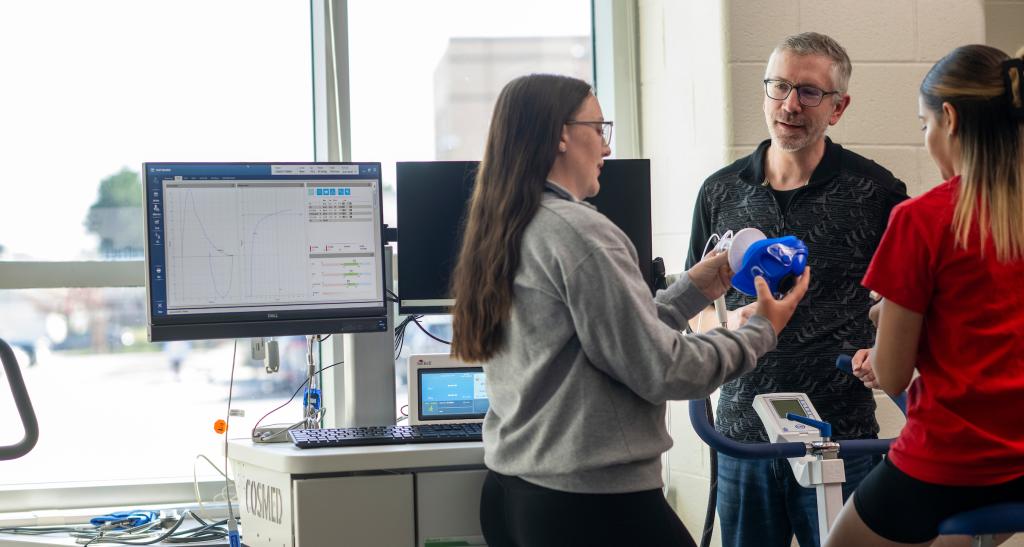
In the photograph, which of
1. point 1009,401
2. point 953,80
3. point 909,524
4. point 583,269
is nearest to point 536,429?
point 583,269

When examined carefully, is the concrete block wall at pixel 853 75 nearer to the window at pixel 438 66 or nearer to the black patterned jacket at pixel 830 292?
the black patterned jacket at pixel 830 292

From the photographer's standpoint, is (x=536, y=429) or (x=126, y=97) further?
(x=126, y=97)

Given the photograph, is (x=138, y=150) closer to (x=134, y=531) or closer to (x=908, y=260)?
(x=134, y=531)

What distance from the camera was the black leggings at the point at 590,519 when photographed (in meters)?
1.44

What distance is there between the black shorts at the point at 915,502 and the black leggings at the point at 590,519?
31cm

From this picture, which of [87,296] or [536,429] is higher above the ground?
[87,296]

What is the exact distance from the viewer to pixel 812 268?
209 cm

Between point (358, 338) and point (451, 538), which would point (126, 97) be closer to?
point (358, 338)

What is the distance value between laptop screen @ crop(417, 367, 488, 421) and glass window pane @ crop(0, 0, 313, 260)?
Result: 1.00m

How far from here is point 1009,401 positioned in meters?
1.43

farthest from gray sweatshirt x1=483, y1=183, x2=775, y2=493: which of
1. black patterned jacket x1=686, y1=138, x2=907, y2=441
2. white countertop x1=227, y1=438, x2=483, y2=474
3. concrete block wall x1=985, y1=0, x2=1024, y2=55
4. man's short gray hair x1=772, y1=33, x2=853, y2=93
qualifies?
concrete block wall x1=985, y1=0, x2=1024, y2=55

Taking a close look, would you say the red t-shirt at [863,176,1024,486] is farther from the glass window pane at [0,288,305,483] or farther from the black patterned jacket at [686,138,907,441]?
the glass window pane at [0,288,305,483]

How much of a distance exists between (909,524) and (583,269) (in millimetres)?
648

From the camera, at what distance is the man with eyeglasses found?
208 centimetres
